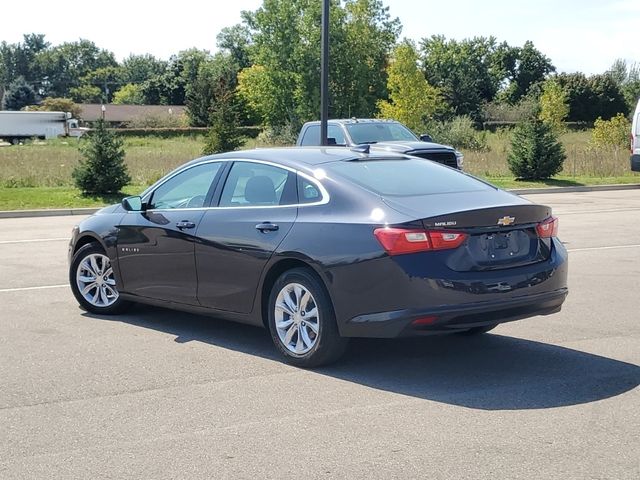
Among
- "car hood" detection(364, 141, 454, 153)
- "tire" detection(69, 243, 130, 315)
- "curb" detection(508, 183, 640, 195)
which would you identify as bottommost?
"curb" detection(508, 183, 640, 195)

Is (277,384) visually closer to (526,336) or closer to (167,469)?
(167,469)

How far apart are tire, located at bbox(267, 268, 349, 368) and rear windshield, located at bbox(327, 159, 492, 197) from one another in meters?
0.82

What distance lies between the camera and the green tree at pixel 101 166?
23.5 m

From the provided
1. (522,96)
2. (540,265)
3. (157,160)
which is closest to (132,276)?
(540,265)

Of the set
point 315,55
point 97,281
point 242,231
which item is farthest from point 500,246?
point 315,55

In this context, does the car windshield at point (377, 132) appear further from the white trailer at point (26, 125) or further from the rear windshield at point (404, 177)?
the white trailer at point (26, 125)

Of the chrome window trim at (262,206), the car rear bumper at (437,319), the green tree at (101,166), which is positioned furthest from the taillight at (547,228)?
the green tree at (101,166)

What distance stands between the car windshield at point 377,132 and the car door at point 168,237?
10.9 meters

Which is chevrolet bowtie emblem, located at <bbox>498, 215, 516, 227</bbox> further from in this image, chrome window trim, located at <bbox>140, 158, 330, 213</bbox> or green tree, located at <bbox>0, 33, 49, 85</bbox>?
green tree, located at <bbox>0, 33, 49, 85</bbox>

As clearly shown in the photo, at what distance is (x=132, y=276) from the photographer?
7.98 meters

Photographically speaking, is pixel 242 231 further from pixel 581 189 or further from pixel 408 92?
pixel 408 92

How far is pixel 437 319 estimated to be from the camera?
5887 mm

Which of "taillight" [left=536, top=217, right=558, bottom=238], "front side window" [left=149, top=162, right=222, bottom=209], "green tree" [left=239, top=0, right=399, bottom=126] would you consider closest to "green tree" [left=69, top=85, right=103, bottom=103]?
"green tree" [left=239, top=0, right=399, bottom=126]

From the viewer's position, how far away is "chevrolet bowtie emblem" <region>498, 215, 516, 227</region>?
243 inches
